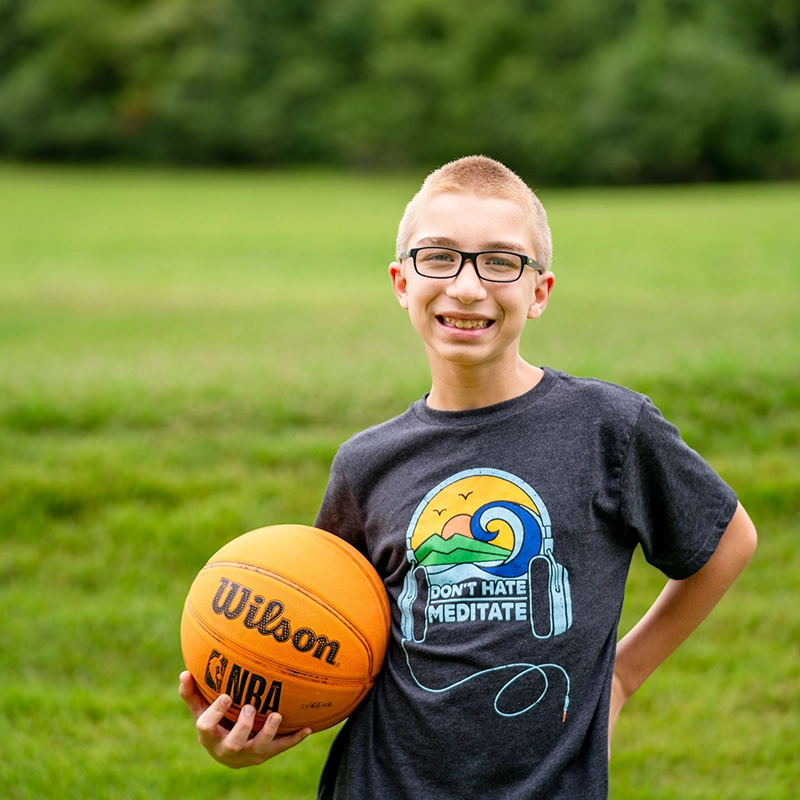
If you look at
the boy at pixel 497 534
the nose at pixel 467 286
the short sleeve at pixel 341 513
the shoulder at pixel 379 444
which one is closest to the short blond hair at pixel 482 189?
Result: the boy at pixel 497 534

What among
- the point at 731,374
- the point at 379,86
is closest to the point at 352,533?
the point at 731,374

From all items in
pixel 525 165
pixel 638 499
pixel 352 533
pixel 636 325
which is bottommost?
pixel 525 165

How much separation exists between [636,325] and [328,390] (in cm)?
353

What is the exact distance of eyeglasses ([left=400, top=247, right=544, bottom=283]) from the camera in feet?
7.12

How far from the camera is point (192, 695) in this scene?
7.66 ft

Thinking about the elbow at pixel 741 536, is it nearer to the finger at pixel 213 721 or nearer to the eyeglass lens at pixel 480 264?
the eyeglass lens at pixel 480 264

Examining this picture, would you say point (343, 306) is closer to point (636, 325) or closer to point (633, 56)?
point (636, 325)

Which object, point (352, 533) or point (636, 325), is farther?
point (636, 325)

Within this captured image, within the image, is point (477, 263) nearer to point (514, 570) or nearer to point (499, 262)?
point (499, 262)

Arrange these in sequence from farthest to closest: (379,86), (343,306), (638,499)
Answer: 1. (379,86)
2. (343,306)
3. (638,499)

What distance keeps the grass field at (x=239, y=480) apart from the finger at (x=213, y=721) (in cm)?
147

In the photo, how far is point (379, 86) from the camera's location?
181 feet

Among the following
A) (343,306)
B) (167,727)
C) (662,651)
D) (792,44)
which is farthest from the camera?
(792,44)

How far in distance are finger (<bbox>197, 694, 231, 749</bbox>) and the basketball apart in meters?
0.05
